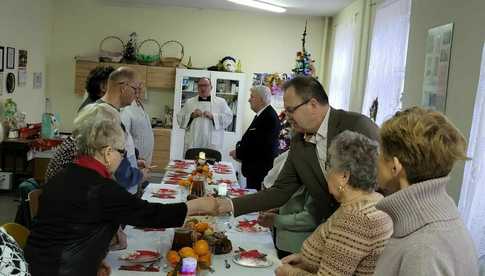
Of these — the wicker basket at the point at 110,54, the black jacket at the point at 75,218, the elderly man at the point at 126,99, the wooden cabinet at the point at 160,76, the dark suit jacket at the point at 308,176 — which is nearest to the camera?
the black jacket at the point at 75,218

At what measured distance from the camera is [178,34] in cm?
845

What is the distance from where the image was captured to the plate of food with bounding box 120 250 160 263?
233cm

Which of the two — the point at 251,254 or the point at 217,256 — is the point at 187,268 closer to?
the point at 217,256

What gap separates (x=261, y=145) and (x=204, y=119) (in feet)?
5.06

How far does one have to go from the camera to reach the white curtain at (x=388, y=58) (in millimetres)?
4664

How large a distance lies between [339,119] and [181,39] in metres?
6.28

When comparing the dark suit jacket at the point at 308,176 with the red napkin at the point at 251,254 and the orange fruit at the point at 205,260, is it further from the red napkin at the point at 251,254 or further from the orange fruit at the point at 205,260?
the orange fruit at the point at 205,260

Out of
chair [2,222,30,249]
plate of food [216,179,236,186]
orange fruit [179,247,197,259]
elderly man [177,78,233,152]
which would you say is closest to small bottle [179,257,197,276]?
orange fruit [179,247,197,259]

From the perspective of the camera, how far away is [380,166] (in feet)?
4.60

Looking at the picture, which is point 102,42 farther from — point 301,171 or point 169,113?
point 301,171

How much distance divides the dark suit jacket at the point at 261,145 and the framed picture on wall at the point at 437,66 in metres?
1.74

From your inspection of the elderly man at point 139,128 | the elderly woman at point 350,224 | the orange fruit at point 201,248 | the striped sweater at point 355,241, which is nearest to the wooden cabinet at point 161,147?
the elderly man at point 139,128

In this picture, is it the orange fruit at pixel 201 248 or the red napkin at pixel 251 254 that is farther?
the red napkin at pixel 251 254

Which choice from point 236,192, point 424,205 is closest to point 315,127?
point 424,205
